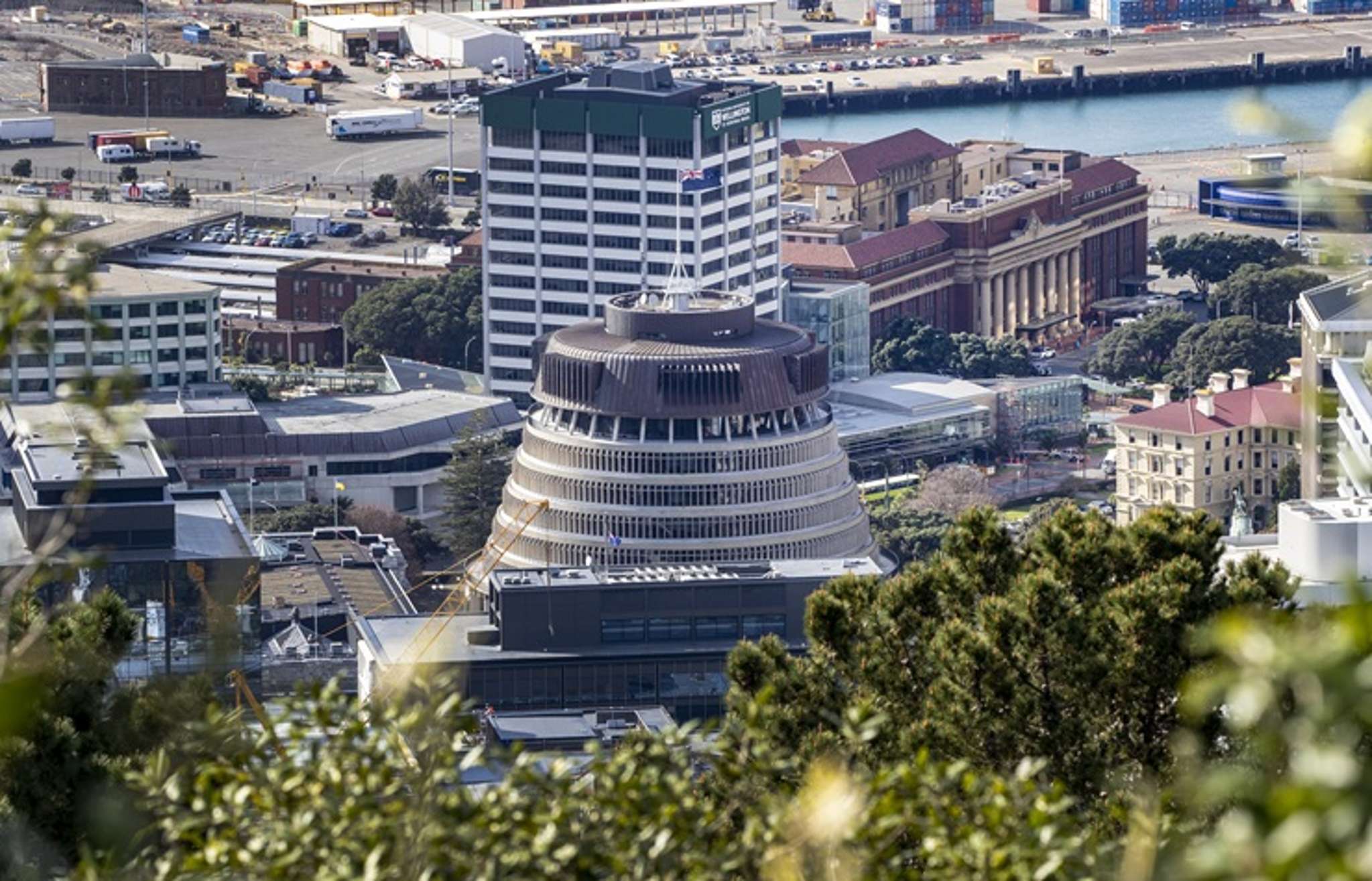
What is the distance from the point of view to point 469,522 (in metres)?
58.2

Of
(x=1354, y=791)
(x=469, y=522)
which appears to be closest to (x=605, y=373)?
(x=469, y=522)

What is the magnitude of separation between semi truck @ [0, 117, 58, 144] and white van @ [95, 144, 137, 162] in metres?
3.37

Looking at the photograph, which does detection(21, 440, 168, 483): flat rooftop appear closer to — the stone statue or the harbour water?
the stone statue

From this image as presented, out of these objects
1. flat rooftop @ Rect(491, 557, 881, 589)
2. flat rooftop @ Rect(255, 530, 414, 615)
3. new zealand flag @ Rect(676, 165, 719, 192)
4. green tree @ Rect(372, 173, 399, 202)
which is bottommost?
flat rooftop @ Rect(255, 530, 414, 615)

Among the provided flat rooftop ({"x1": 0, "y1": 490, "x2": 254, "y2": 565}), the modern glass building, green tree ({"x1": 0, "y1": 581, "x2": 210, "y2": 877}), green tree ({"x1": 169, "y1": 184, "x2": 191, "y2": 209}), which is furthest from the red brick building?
green tree ({"x1": 0, "y1": 581, "x2": 210, "y2": 877})

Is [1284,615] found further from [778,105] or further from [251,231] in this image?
[251,231]

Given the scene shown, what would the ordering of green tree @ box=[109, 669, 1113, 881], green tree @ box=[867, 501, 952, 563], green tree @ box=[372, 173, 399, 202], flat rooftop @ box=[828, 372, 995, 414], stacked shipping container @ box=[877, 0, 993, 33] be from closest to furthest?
green tree @ box=[109, 669, 1113, 881] → green tree @ box=[867, 501, 952, 563] → flat rooftop @ box=[828, 372, 995, 414] → green tree @ box=[372, 173, 399, 202] → stacked shipping container @ box=[877, 0, 993, 33]

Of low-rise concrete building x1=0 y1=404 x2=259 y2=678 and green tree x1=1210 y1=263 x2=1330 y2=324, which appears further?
green tree x1=1210 y1=263 x2=1330 y2=324

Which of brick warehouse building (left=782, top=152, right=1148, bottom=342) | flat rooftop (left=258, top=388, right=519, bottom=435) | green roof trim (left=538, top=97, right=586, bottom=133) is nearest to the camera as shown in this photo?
flat rooftop (left=258, top=388, right=519, bottom=435)

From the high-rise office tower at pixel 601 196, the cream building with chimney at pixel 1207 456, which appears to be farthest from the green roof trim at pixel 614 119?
the cream building with chimney at pixel 1207 456

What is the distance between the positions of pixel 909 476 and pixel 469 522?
1078 centimetres

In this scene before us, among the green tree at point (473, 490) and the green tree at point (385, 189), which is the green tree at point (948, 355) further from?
the green tree at point (385, 189)

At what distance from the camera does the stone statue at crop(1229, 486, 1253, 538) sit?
52.8 meters

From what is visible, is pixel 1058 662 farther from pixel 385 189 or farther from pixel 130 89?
pixel 130 89
